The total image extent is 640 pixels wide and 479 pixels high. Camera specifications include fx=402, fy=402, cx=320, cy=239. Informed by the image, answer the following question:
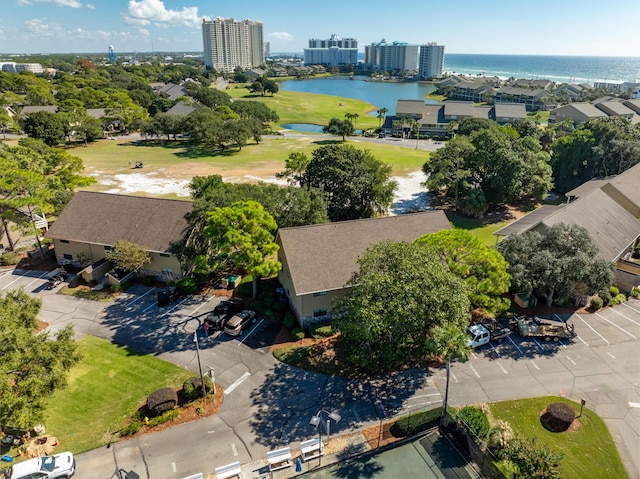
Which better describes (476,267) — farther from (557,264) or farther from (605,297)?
(605,297)

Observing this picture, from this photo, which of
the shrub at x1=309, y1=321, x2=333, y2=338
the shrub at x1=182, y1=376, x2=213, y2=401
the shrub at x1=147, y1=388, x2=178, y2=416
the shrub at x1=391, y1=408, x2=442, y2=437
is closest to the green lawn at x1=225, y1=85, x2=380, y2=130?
the shrub at x1=309, y1=321, x2=333, y2=338

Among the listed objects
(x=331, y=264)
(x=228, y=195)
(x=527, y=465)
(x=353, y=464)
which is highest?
(x=228, y=195)

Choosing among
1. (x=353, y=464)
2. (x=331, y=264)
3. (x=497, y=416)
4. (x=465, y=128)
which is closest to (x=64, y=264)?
(x=331, y=264)

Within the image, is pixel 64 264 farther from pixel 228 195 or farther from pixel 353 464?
pixel 353 464

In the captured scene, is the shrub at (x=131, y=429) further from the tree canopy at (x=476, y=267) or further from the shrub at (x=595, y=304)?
the shrub at (x=595, y=304)

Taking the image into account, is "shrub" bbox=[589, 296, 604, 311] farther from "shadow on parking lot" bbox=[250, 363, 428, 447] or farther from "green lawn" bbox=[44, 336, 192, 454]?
"green lawn" bbox=[44, 336, 192, 454]

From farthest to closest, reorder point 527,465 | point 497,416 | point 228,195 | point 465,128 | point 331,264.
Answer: point 465,128
point 228,195
point 331,264
point 497,416
point 527,465
